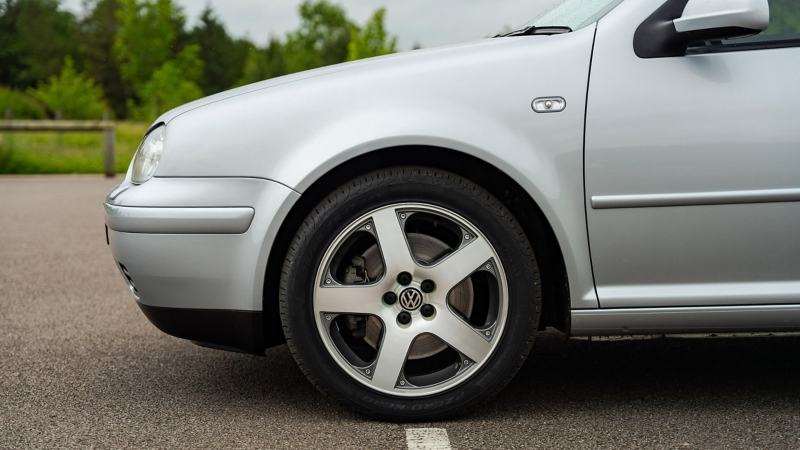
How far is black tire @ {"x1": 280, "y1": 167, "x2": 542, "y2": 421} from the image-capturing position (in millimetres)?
2191

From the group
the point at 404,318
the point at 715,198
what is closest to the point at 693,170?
the point at 715,198

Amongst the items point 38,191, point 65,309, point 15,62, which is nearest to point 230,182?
point 65,309

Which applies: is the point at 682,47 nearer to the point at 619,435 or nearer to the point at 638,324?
the point at 638,324

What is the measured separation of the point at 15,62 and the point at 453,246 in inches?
2405

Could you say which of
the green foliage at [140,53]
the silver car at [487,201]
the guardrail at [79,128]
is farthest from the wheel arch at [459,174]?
the green foliage at [140,53]

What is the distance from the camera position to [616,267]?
219 cm

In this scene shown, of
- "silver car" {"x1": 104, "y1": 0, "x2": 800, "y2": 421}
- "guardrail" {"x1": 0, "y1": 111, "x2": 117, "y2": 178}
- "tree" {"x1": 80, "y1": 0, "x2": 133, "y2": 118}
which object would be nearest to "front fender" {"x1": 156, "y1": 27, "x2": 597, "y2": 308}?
"silver car" {"x1": 104, "y1": 0, "x2": 800, "y2": 421}

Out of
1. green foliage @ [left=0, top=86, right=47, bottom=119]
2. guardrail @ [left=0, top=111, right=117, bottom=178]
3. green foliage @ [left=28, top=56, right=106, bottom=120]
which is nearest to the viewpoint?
guardrail @ [left=0, top=111, right=117, bottom=178]

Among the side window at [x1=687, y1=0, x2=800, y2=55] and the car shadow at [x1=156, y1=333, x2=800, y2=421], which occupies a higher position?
the side window at [x1=687, y1=0, x2=800, y2=55]

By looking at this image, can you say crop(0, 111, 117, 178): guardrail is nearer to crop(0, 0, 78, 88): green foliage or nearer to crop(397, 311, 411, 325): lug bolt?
crop(397, 311, 411, 325): lug bolt

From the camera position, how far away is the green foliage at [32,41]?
54000 mm

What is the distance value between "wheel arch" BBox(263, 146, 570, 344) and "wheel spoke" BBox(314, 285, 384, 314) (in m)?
0.19

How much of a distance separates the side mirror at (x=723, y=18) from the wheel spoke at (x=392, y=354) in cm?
121

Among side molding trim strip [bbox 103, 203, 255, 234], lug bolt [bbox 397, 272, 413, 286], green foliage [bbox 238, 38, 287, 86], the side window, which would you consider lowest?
lug bolt [bbox 397, 272, 413, 286]
